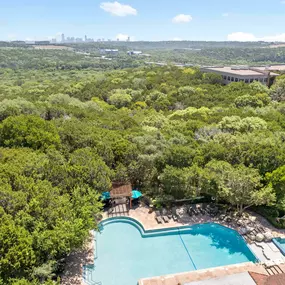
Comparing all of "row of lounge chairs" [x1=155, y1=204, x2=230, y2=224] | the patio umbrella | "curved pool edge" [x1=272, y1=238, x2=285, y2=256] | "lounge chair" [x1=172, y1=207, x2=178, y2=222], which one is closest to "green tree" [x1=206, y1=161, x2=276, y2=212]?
"row of lounge chairs" [x1=155, y1=204, x2=230, y2=224]

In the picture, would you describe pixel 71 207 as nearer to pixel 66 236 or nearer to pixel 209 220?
pixel 66 236

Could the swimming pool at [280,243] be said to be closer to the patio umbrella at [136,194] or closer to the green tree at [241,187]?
the green tree at [241,187]

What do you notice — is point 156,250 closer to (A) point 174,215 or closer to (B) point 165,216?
(B) point 165,216

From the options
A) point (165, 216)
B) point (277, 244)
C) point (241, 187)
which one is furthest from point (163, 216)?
point (277, 244)

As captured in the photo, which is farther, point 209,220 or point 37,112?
point 37,112

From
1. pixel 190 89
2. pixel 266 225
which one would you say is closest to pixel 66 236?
pixel 266 225

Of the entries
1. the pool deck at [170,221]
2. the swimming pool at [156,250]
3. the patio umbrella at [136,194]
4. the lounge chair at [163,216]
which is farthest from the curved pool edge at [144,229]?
the patio umbrella at [136,194]

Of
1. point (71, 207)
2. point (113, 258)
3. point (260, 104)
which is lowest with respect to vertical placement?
point (113, 258)

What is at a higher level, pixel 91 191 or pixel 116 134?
pixel 116 134
